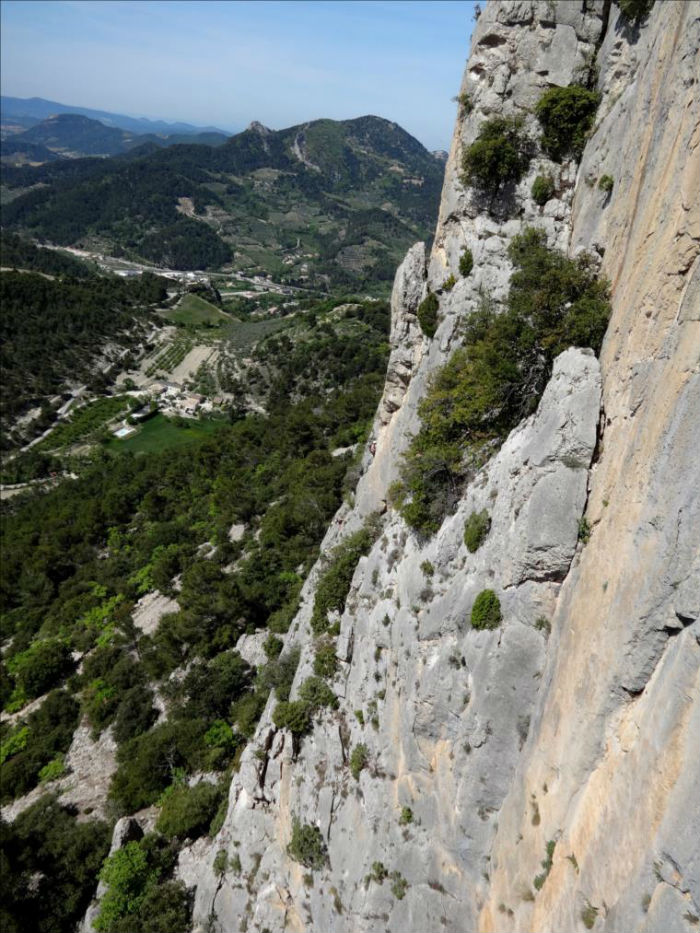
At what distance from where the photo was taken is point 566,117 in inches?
851

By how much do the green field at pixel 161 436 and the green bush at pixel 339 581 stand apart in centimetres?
8602

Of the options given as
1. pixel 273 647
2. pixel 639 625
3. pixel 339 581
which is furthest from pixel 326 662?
pixel 639 625

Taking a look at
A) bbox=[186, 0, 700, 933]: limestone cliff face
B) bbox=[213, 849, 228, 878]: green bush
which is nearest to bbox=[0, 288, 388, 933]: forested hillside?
bbox=[213, 849, 228, 878]: green bush

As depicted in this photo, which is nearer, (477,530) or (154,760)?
(477,530)

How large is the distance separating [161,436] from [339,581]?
320 ft

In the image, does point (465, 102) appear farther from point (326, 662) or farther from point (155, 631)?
point (155, 631)

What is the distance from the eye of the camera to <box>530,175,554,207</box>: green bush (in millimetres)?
22609

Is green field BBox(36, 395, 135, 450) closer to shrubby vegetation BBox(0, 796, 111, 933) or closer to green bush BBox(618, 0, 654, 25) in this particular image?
shrubby vegetation BBox(0, 796, 111, 933)

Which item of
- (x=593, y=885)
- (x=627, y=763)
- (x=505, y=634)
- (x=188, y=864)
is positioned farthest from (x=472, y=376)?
(x=188, y=864)

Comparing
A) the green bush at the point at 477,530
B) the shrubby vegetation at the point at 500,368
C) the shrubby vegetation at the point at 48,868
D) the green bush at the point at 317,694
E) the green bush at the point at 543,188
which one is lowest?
the shrubby vegetation at the point at 48,868

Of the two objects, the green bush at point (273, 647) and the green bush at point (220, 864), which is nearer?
the green bush at point (220, 864)

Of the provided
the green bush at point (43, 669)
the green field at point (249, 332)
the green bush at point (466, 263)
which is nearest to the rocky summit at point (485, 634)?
the green bush at point (43, 669)

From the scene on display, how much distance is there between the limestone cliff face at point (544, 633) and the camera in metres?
10.6

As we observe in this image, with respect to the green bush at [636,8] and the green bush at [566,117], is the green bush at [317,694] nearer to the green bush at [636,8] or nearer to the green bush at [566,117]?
the green bush at [566,117]
